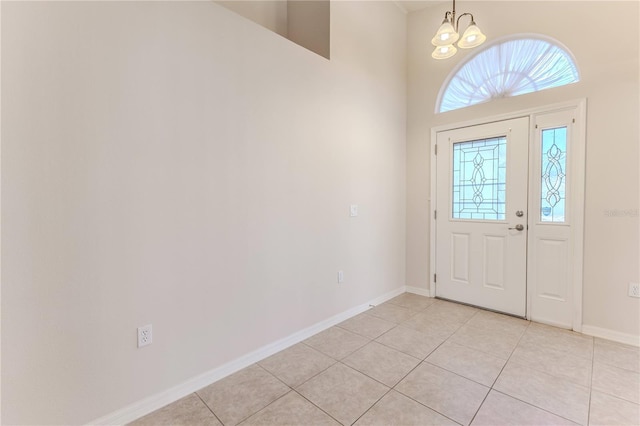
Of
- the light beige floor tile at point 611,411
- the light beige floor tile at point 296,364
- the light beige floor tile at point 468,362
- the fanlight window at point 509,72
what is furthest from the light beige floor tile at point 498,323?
the fanlight window at point 509,72

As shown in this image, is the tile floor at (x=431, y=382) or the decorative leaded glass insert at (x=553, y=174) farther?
the decorative leaded glass insert at (x=553, y=174)

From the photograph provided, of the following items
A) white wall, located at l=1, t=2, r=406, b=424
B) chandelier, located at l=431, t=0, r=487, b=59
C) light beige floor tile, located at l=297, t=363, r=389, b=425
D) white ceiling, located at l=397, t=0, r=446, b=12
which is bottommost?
light beige floor tile, located at l=297, t=363, r=389, b=425

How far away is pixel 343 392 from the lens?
1.81 meters

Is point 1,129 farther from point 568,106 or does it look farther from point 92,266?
point 568,106

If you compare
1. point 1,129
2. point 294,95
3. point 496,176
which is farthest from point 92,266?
point 496,176

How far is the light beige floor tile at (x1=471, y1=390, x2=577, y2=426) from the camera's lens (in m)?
1.54

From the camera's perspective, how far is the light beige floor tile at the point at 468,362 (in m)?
1.96

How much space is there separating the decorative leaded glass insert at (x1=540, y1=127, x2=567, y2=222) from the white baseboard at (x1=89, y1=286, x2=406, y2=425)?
2314 mm

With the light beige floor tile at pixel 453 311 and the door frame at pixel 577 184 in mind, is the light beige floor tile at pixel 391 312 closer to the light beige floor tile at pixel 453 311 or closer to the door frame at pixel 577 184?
the light beige floor tile at pixel 453 311

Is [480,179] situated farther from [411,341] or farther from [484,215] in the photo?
[411,341]

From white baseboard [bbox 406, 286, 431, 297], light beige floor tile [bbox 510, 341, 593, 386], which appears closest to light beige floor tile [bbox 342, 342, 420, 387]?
light beige floor tile [bbox 510, 341, 593, 386]

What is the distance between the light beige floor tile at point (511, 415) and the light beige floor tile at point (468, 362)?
0.18m

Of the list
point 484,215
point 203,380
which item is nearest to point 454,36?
point 484,215

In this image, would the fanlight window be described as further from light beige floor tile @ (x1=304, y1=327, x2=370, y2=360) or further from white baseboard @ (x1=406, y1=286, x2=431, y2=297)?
light beige floor tile @ (x1=304, y1=327, x2=370, y2=360)
